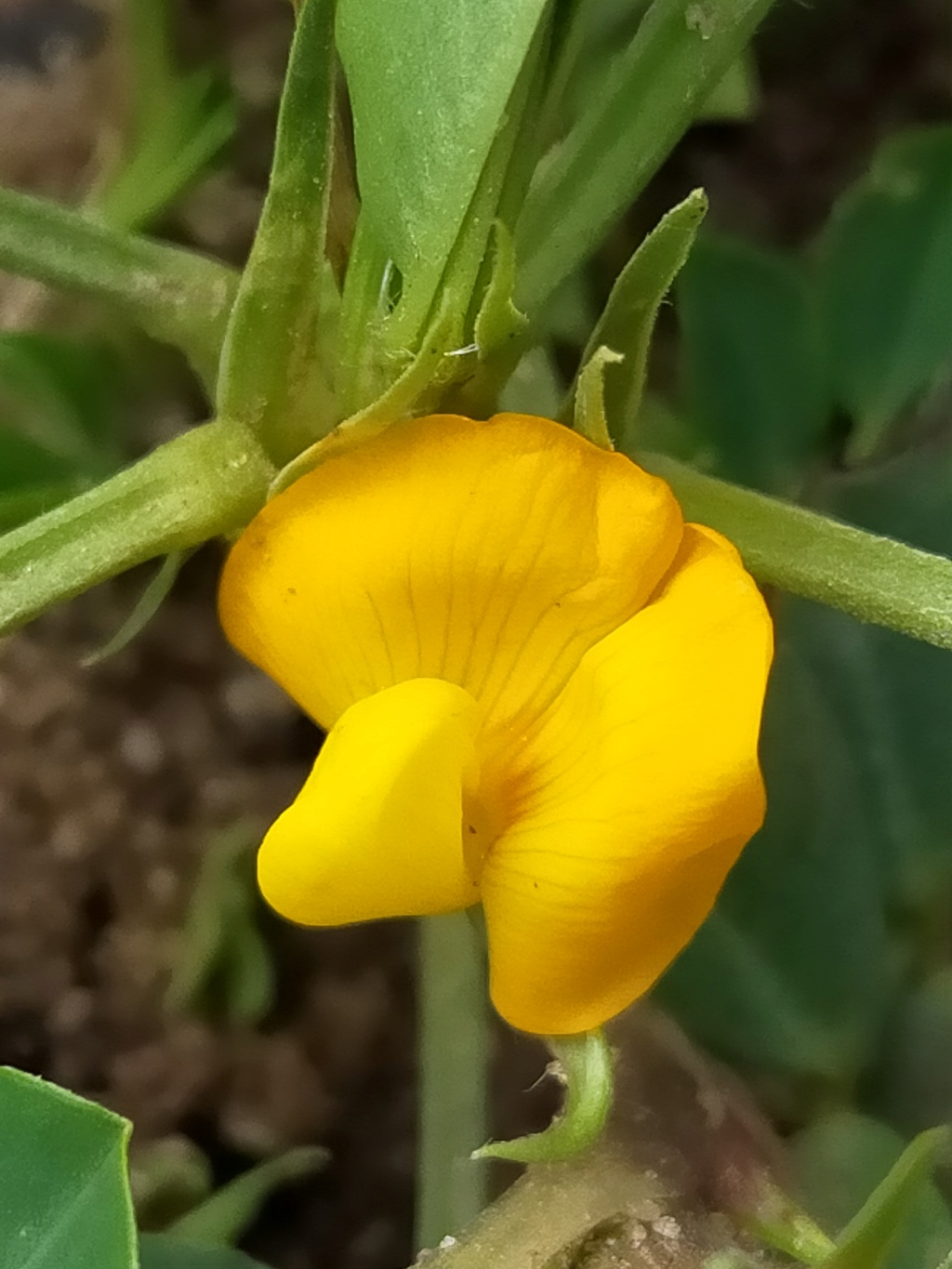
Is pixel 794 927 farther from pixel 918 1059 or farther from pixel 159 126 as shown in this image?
pixel 159 126

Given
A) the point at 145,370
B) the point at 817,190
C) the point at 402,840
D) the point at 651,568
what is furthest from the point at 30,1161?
the point at 817,190

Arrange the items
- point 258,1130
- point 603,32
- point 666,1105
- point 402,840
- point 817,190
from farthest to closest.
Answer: point 817,190 → point 258,1130 → point 603,32 → point 666,1105 → point 402,840

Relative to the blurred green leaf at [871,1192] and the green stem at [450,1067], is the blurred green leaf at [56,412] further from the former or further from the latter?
the blurred green leaf at [871,1192]

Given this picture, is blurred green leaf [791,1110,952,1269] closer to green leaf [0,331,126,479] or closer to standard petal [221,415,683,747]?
standard petal [221,415,683,747]

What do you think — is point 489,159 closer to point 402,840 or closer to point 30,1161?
point 402,840

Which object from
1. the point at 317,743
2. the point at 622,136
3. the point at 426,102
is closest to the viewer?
the point at 426,102

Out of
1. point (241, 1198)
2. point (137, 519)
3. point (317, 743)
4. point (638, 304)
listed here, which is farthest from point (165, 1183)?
point (638, 304)
